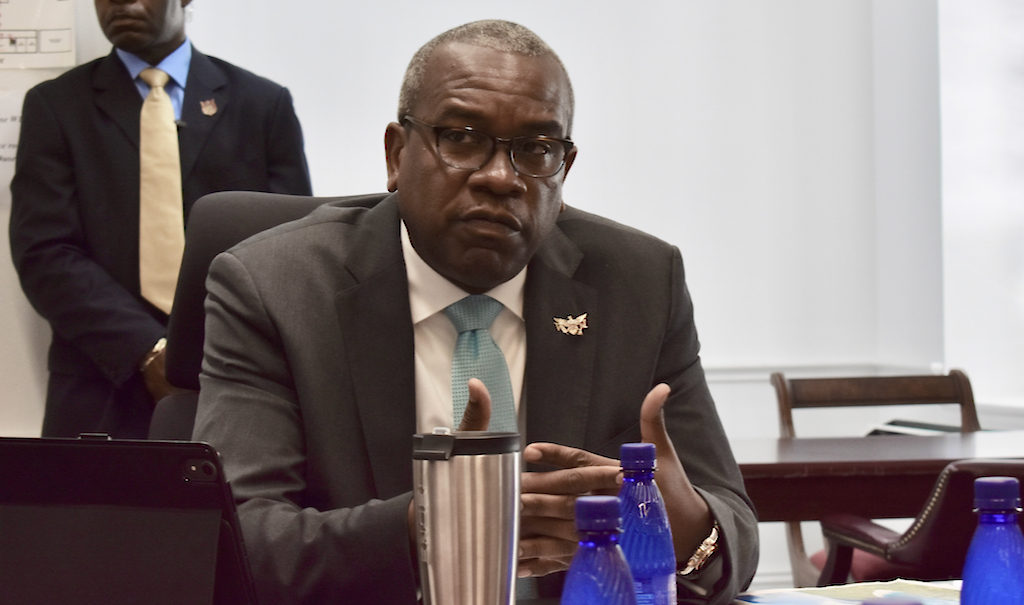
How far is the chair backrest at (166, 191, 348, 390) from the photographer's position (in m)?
1.65

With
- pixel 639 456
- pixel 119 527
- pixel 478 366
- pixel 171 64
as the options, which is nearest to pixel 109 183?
pixel 171 64

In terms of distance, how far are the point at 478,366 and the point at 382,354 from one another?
153mm

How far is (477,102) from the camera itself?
59.8 inches

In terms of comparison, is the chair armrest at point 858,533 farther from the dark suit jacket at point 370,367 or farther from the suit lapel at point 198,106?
the suit lapel at point 198,106

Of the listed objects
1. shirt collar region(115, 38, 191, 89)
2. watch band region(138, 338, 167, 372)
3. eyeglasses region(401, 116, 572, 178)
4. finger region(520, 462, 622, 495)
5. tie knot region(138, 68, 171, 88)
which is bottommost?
finger region(520, 462, 622, 495)

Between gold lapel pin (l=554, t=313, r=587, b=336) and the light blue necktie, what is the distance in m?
0.12

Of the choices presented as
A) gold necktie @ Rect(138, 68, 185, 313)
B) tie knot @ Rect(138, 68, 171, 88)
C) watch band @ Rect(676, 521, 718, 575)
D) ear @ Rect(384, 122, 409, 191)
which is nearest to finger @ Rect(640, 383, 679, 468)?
watch band @ Rect(676, 521, 718, 575)

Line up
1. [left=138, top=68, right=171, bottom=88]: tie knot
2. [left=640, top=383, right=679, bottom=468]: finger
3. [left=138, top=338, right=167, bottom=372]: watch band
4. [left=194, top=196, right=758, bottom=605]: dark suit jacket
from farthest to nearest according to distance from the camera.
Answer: [left=138, top=68, right=171, bottom=88]: tie knot < [left=138, top=338, right=167, bottom=372]: watch band < [left=194, top=196, right=758, bottom=605]: dark suit jacket < [left=640, top=383, right=679, bottom=468]: finger

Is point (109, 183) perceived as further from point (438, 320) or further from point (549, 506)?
point (549, 506)

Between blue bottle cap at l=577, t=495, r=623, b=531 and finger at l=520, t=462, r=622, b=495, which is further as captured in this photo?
finger at l=520, t=462, r=622, b=495

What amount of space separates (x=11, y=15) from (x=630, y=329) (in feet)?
7.49

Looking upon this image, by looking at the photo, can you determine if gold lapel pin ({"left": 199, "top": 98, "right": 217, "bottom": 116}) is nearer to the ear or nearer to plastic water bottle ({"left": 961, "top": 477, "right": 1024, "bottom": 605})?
the ear

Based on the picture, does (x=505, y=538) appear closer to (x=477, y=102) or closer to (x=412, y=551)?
(x=412, y=551)

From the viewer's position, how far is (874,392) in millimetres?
2998
